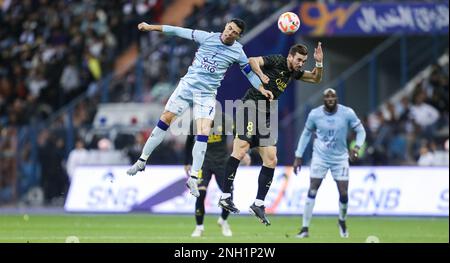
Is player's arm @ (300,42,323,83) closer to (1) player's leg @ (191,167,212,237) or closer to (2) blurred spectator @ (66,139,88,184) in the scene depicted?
(1) player's leg @ (191,167,212,237)

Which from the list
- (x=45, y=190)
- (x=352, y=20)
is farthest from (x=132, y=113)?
(x=352, y=20)

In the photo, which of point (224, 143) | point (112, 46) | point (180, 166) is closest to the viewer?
point (224, 143)

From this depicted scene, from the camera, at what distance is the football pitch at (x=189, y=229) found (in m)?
20.7

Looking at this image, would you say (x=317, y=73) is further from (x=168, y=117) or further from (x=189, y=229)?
(x=189, y=229)

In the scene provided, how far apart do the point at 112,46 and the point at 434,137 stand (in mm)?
11545

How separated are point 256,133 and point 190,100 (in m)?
1.19

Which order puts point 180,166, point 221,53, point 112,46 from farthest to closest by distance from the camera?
point 112,46 → point 180,166 → point 221,53

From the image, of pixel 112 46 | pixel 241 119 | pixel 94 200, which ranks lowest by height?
pixel 94 200

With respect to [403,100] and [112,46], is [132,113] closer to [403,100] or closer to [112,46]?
[112,46]

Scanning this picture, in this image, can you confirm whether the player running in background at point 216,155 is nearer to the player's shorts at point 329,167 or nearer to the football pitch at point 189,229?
the football pitch at point 189,229

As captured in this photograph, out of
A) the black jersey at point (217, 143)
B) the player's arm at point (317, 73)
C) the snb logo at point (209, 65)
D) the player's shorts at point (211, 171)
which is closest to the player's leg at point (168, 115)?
the snb logo at point (209, 65)

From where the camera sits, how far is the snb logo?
62.1 feet

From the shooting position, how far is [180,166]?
98.3 ft

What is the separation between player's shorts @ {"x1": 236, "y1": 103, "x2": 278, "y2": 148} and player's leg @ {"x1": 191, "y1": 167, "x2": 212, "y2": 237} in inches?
104
